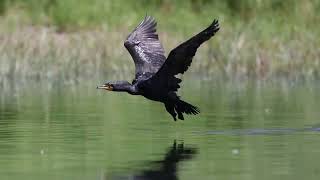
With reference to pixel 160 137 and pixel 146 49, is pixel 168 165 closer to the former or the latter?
pixel 160 137

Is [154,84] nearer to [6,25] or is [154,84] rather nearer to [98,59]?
Answer: [98,59]

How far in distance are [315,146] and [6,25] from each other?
13.9 meters

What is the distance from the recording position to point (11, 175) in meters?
9.96

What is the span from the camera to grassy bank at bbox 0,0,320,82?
22297 mm

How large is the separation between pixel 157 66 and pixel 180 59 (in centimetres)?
188

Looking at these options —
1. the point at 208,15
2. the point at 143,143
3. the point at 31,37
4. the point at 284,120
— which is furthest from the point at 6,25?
the point at 143,143

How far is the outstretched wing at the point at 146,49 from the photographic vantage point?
47.1 ft

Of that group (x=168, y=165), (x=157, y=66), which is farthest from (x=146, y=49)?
(x=168, y=165)

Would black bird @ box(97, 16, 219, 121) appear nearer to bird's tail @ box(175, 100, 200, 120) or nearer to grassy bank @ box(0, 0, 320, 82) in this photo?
bird's tail @ box(175, 100, 200, 120)

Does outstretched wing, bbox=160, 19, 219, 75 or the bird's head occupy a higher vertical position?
outstretched wing, bbox=160, 19, 219, 75

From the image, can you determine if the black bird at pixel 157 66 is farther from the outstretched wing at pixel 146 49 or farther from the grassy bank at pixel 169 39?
the grassy bank at pixel 169 39

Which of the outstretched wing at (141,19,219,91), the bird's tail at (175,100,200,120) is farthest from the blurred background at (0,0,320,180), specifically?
the outstretched wing at (141,19,219,91)

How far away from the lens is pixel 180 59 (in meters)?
12.6

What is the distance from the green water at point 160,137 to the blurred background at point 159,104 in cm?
2
